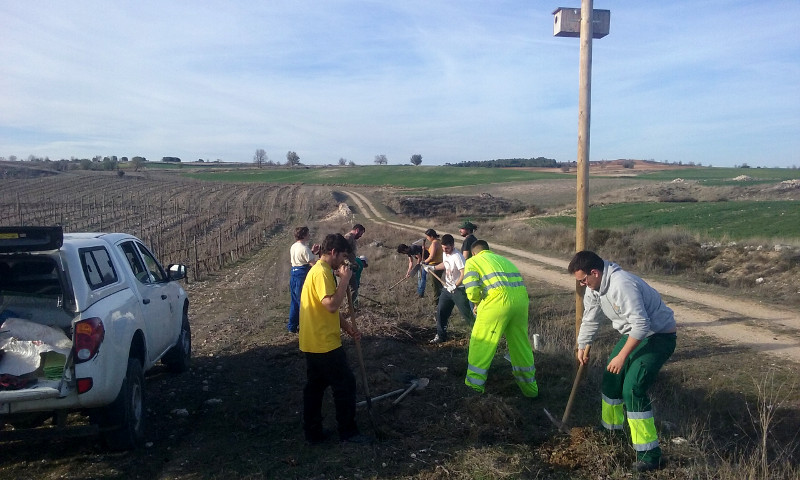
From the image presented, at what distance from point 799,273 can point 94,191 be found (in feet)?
159

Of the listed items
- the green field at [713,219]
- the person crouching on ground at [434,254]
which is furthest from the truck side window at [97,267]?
the green field at [713,219]

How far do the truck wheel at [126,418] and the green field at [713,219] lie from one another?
71.6 feet

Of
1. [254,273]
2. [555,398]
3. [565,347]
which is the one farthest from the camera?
[254,273]

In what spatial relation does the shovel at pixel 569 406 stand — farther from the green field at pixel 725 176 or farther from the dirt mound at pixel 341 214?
the green field at pixel 725 176

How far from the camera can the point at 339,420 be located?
5559 mm

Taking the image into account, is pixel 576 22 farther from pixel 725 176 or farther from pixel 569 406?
pixel 725 176

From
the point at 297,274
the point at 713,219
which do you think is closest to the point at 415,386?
the point at 297,274

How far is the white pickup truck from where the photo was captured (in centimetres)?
482

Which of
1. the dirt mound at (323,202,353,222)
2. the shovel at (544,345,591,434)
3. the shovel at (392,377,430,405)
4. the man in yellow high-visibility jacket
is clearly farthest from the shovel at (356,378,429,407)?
the dirt mound at (323,202,353,222)

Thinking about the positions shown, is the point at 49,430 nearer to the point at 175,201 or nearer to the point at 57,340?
the point at 57,340

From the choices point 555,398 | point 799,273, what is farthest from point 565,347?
point 799,273

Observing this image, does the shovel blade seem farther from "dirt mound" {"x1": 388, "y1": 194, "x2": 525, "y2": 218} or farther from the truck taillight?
"dirt mound" {"x1": 388, "y1": 194, "x2": 525, "y2": 218}

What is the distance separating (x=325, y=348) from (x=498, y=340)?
2.05 meters

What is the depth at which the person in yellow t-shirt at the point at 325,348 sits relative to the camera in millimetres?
5418
